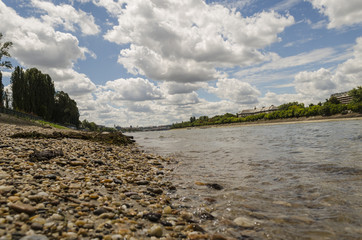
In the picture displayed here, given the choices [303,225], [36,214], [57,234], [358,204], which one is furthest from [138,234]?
[358,204]

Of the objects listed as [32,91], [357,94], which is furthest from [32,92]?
[357,94]

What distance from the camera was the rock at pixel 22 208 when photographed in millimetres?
3753

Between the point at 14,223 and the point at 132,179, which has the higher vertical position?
the point at 14,223

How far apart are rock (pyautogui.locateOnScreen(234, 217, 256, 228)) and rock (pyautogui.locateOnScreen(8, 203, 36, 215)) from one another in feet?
13.7

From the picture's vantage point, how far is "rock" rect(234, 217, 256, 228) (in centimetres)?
478

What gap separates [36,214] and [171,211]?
2.86 metres

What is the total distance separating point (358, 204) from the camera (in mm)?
5676

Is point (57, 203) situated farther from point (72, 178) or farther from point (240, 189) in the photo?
point (240, 189)

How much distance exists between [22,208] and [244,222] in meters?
4.49

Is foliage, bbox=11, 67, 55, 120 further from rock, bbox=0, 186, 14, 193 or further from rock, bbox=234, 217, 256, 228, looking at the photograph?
rock, bbox=234, 217, 256, 228

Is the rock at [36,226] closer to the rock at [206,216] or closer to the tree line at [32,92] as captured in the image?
the rock at [206,216]

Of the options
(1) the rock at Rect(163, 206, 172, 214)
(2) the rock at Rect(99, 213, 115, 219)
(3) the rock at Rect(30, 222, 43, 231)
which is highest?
(3) the rock at Rect(30, 222, 43, 231)

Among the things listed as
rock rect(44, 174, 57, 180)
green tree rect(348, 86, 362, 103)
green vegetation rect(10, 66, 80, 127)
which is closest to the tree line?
green vegetation rect(10, 66, 80, 127)

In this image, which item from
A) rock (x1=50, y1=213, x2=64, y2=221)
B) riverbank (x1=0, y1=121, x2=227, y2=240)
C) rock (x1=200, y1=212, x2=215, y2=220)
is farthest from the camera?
rock (x1=200, y1=212, x2=215, y2=220)
